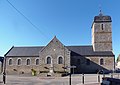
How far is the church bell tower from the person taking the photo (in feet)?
162

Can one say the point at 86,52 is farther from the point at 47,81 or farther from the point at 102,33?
the point at 47,81

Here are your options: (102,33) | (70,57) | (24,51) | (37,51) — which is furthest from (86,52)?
(24,51)

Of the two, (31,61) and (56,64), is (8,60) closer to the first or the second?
(31,61)

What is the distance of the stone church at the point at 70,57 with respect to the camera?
4638cm

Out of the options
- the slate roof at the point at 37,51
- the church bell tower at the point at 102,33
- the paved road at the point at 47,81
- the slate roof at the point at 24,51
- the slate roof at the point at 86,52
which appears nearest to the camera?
the paved road at the point at 47,81

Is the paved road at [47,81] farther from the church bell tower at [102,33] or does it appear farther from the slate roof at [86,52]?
the church bell tower at [102,33]

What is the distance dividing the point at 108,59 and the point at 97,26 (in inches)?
335

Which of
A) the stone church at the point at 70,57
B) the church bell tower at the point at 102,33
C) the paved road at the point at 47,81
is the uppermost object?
the church bell tower at the point at 102,33

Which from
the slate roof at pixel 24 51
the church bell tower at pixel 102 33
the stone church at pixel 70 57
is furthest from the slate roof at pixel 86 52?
the slate roof at pixel 24 51

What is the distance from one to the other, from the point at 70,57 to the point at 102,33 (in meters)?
10.2

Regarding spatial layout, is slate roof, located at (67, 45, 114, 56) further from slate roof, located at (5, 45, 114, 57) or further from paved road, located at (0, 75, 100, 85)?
paved road, located at (0, 75, 100, 85)

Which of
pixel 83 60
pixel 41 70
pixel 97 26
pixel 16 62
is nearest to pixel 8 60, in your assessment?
pixel 16 62

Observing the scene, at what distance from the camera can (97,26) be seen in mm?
49969

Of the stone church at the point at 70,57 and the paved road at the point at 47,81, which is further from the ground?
the stone church at the point at 70,57
